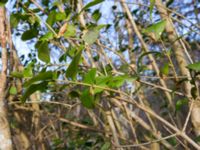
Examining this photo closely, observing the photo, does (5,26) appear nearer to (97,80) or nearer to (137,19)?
(97,80)

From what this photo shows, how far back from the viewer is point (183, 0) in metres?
3.53

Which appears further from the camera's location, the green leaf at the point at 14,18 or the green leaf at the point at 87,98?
the green leaf at the point at 14,18

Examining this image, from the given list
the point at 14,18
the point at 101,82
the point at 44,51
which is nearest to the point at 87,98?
the point at 101,82

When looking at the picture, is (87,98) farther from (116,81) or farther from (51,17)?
(51,17)

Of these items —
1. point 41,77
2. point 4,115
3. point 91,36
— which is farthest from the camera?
point 4,115

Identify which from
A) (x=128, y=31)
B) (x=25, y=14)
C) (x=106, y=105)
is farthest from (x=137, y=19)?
(x=25, y=14)

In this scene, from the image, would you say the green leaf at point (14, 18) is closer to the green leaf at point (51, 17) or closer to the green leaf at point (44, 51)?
the green leaf at point (51, 17)

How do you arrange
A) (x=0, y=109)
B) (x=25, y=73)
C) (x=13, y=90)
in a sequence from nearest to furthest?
(x=25, y=73)
(x=0, y=109)
(x=13, y=90)

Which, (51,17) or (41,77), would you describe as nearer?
(41,77)

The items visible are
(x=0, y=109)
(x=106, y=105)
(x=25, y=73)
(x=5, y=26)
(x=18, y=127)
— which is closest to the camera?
(x=25, y=73)

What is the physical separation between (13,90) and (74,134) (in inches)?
70.2

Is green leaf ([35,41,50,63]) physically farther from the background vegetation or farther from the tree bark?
the tree bark

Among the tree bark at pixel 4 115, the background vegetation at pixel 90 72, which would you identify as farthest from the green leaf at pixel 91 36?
the tree bark at pixel 4 115

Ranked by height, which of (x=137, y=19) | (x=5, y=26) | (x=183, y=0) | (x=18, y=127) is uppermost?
(x=183, y=0)
